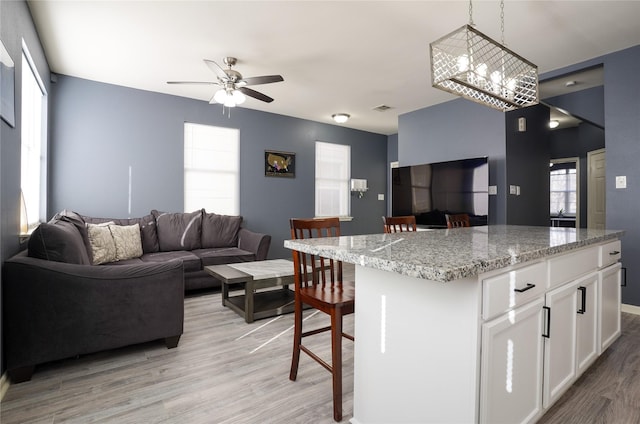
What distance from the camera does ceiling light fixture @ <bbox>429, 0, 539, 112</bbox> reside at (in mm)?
1820

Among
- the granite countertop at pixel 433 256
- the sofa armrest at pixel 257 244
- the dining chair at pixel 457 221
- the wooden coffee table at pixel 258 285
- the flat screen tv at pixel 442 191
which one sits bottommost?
the wooden coffee table at pixel 258 285

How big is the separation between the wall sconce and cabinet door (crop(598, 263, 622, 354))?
456 cm

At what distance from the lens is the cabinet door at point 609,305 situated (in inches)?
79.1

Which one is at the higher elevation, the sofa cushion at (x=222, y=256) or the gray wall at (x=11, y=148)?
the gray wall at (x=11, y=148)

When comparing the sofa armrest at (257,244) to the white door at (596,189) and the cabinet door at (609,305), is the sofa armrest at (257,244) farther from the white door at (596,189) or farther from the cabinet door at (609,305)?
the white door at (596,189)

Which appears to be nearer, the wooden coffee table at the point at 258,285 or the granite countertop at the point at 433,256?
the granite countertop at the point at 433,256

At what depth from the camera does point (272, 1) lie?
98.3 inches

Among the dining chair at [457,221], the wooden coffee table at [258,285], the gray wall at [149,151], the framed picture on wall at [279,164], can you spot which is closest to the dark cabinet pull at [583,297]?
the dining chair at [457,221]

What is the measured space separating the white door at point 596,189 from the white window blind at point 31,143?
804 centimetres

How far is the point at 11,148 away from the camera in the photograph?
6.70ft

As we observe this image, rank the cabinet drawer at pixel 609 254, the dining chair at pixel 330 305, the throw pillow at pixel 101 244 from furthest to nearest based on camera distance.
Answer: the throw pillow at pixel 101 244 < the cabinet drawer at pixel 609 254 < the dining chair at pixel 330 305

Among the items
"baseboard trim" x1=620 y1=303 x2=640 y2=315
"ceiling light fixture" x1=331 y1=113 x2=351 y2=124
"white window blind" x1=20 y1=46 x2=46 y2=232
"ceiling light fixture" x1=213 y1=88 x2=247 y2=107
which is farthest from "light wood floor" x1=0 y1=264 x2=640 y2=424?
"ceiling light fixture" x1=331 y1=113 x2=351 y2=124

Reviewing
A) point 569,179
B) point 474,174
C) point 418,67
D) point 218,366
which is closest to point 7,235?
point 218,366

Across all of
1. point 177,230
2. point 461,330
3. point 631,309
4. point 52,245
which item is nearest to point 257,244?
point 177,230
